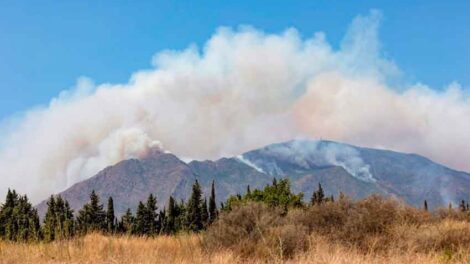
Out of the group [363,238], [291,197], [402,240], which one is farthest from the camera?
[291,197]

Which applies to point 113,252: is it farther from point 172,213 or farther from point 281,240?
point 172,213

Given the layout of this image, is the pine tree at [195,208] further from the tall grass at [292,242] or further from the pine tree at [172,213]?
the tall grass at [292,242]

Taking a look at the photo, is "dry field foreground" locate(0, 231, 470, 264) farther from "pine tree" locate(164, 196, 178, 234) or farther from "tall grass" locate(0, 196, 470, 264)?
"pine tree" locate(164, 196, 178, 234)

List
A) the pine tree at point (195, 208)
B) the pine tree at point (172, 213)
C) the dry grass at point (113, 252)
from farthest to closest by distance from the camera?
1. the pine tree at point (172, 213)
2. the pine tree at point (195, 208)
3. the dry grass at point (113, 252)

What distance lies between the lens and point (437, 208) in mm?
27391

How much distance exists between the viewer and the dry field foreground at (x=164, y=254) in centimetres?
1184

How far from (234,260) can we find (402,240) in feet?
16.5

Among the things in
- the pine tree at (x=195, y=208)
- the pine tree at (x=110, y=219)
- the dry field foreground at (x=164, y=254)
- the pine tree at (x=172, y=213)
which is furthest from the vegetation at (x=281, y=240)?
the pine tree at (x=172, y=213)

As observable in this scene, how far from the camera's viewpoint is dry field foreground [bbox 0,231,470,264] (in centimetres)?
1184

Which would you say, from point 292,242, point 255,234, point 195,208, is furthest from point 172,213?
point 292,242

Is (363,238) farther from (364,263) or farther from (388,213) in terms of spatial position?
(364,263)

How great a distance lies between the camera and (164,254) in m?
14.1

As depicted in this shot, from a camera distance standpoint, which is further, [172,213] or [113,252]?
[172,213]

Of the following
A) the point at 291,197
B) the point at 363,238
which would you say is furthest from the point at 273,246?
the point at 291,197
